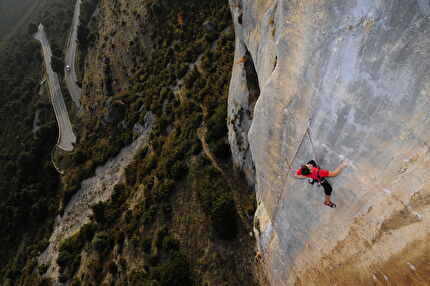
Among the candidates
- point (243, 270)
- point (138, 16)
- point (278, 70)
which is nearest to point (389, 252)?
point (278, 70)

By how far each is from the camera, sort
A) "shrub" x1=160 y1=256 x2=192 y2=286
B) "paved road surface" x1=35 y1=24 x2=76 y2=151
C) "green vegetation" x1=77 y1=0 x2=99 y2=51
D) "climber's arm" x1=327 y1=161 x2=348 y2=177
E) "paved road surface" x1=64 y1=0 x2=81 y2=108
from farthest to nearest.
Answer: "paved road surface" x1=64 y1=0 x2=81 y2=108, "green vegetation" x1=77 y1=0 x2=99 y2=51, "paved road surface" x1=35 y1=24 x2=76 y2=151, "shrub" x1=160 y1=256 x2=192 y2=286, "climber's arm" x1=327 y1=161 x2=348 y2=177

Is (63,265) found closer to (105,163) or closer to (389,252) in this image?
(105,163)

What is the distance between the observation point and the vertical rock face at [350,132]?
889cm

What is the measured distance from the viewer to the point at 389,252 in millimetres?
9898

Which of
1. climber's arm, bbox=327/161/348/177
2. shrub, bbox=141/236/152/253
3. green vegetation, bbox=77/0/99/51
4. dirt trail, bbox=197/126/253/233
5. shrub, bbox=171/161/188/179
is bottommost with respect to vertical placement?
green vegetation, bbox=77/0/99/51

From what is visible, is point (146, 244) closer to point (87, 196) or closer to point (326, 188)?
point (326, 188)

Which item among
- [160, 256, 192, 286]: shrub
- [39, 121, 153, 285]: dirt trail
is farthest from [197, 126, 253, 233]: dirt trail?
[39, 121, 153, 285]: dirt trail

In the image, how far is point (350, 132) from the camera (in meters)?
10.8

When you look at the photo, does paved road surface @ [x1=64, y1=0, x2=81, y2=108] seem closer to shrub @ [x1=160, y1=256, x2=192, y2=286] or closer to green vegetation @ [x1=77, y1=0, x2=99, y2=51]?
green vegetation @ [x1=77, y1=0, x2=99, y2=51]

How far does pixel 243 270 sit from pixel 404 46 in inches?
764

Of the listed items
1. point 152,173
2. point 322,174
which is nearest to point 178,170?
point 152,173

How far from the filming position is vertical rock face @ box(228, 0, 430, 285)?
8891 millimetres

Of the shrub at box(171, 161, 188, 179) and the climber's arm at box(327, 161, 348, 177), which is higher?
the climber's arm at box(327, 161, 348, 177)

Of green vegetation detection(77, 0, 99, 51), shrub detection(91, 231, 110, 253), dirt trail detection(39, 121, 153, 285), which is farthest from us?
green vegetation detection(77, 0, 99, 51)
